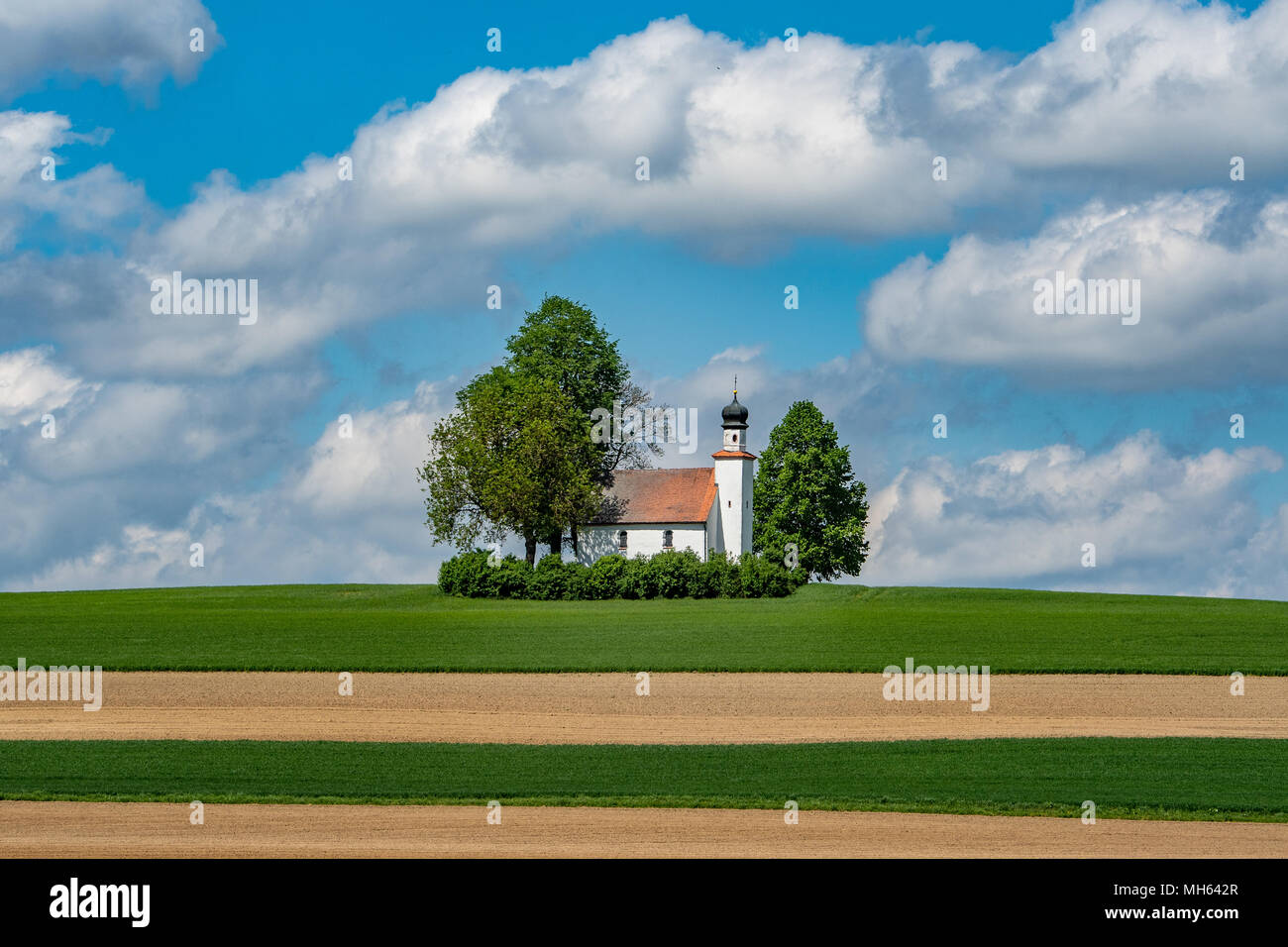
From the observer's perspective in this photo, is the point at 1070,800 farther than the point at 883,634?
No

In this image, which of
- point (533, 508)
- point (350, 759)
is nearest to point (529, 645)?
point (350, 759)

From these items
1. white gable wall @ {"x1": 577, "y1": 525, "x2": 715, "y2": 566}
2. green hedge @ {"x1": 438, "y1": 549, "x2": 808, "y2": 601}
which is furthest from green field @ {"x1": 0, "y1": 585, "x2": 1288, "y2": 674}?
white gable wall @ {"x1": 577, "y1": 525, "x2": 715, "y2": 566}

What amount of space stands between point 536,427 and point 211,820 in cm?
5260

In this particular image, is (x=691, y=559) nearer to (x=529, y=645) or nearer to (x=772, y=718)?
(x=529, y=645)

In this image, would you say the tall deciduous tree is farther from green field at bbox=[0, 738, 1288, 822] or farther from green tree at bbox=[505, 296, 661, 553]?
green field at bbox=[0, 738, 1288, 822]

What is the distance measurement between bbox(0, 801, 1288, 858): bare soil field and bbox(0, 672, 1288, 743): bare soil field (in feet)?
23.9

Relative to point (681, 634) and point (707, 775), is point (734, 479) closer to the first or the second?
point (681, 634)

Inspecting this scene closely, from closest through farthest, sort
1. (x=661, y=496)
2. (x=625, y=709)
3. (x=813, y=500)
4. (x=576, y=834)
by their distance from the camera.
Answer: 1. (x=576, y=834)
2. (x=625, y=709)
3. (x=813, y=500)
4. (x=661, y=496)

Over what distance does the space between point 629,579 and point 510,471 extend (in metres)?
9.30

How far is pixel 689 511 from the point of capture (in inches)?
3147

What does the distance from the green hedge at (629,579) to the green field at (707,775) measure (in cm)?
3924

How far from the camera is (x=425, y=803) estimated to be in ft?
59.3

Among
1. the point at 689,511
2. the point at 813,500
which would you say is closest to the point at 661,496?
the point at 689,511

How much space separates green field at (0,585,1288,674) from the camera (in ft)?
117
